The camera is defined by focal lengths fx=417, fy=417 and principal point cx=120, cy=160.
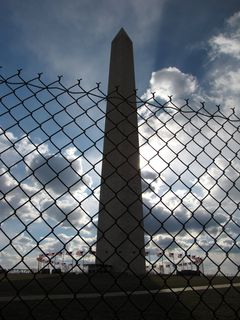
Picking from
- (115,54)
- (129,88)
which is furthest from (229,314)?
(115,54)

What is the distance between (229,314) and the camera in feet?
18.4

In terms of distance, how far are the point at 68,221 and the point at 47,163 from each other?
0.33 m

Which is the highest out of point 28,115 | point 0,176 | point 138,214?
point 138,214

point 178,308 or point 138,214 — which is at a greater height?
point 138,214

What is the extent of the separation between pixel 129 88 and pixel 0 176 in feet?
51.9

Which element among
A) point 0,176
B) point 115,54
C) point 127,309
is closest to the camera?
point 0,176

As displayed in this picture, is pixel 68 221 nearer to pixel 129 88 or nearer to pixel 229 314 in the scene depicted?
pixel 229 314

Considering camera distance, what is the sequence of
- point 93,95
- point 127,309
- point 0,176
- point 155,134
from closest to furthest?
point 0,176 < point 93,95 < point 155,134 < point 127,309

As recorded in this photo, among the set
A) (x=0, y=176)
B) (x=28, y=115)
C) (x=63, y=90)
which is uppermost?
(x=63, y=90)

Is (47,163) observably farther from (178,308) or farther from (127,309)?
(178,308)

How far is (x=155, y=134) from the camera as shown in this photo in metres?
2.59

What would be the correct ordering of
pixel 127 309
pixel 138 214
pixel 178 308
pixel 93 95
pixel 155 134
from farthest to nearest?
pixel 138 214, pixel 178 308, pixel 127 309, pixel 155 134, pixel 93 95

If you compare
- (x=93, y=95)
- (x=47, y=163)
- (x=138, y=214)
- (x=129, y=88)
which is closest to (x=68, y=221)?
(x=47, y=163)

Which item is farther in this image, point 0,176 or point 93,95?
point 93,95
